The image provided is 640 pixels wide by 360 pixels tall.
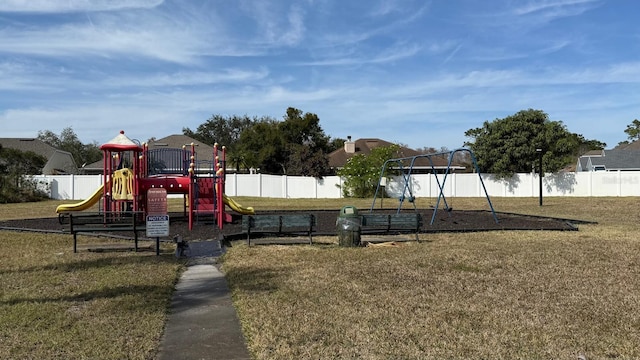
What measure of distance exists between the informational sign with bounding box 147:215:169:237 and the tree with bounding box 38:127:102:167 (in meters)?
67.0

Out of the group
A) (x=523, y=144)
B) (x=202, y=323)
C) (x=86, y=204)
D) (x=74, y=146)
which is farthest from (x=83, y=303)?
(x=74, y=146)

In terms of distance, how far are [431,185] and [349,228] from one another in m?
25.2

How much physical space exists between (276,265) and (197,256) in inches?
85.6

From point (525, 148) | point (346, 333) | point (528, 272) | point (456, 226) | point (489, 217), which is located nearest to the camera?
point (346, 333)

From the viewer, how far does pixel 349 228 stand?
10703 millimetres

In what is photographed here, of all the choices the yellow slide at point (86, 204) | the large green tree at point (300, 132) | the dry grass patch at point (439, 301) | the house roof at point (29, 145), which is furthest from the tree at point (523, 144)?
the house roof at point (29, 145)

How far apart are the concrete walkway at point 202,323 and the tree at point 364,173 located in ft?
85.2

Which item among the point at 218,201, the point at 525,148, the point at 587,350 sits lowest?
the point at 587,350

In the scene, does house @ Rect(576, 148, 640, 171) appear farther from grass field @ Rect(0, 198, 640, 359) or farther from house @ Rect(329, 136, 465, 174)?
grass field @ Rect(0, 198, 640, 359)

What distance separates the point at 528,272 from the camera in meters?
7.80

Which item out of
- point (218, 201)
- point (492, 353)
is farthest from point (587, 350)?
point (218, 201)

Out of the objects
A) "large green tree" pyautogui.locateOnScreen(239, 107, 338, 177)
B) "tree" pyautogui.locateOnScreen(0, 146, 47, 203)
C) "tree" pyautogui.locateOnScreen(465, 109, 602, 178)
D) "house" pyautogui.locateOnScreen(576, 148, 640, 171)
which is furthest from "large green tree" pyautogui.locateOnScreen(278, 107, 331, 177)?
"house" pyautogui.locateOnScreen(576, 148, 640, 171)

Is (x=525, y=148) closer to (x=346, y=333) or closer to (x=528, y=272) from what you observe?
(x=528, y=272)

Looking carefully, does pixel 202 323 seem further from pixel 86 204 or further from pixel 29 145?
pixel 29 145
